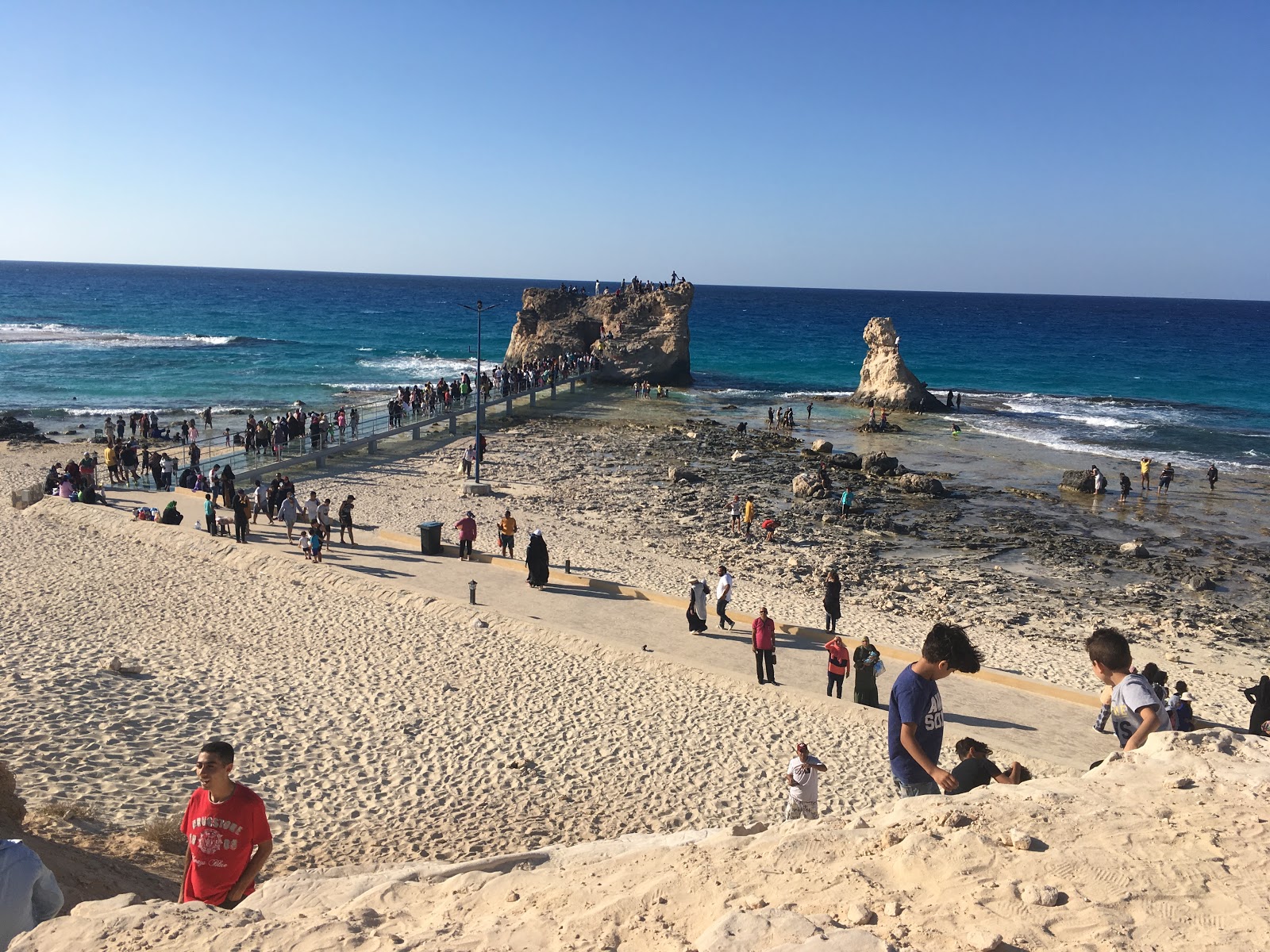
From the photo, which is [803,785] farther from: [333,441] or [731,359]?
[731,359]

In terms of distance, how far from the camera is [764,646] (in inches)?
464

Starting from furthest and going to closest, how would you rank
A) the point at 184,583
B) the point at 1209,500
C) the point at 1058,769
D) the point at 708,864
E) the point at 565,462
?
1. the point at 565,462
2. the point at 1209,500
3. the point at 184,583
4. the point at 1058,769
5. the point at 708,864

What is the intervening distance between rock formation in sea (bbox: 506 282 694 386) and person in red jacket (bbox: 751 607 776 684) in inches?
1644

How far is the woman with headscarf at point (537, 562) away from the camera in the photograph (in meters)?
15.6

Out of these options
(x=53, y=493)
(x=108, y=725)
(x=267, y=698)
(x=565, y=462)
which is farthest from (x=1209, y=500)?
(x=53, y=493)

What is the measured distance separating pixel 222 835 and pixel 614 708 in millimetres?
7250

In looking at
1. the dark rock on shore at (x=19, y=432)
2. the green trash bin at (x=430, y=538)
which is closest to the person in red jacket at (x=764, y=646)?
the green trash bin at (x=430, y=538)

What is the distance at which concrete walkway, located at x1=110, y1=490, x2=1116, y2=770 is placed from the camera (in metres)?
10.9

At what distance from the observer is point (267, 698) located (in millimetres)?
11375

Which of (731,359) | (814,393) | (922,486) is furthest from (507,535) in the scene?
(731,359)

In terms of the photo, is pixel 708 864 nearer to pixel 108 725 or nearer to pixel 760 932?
pixel 760 932

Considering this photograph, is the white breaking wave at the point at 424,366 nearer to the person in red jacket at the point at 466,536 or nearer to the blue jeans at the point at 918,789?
the person in red jacket at the point at 466,536

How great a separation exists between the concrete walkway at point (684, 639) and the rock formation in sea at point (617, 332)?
1378 inches

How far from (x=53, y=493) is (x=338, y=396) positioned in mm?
26624
